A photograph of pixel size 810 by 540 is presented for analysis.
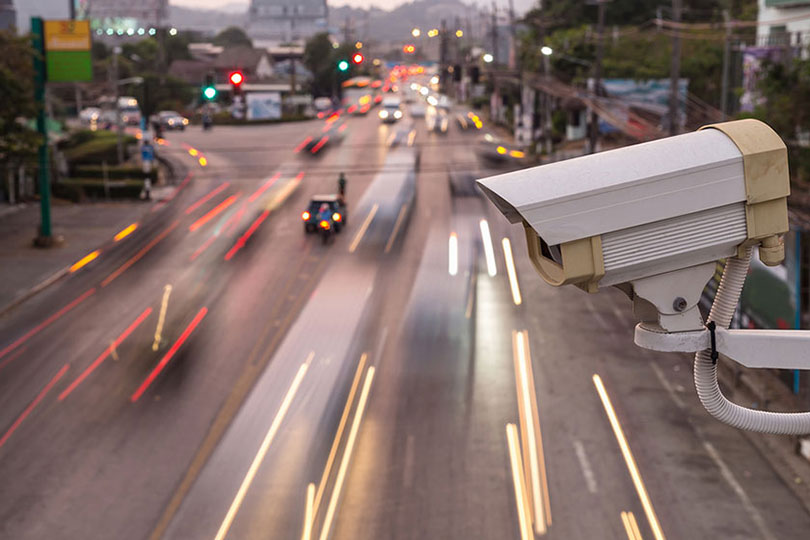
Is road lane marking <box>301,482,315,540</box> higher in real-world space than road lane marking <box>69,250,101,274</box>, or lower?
higher

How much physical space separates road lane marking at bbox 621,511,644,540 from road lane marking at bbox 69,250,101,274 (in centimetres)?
2346

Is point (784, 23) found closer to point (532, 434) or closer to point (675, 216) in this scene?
point (532, 434)

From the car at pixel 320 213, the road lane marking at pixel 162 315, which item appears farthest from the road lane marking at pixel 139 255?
the car at pixel 320 213

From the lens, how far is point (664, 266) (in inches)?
189

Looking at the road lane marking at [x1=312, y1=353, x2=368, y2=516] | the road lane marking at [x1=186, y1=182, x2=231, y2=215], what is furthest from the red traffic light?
the road lane marking at [x1=186, y1=182, x2=231, y2=215]

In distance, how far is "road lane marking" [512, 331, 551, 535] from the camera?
51.0 feet

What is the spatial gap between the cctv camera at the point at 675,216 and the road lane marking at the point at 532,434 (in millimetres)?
10644

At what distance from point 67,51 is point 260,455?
23.9 metres

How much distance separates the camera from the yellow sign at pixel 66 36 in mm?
36438

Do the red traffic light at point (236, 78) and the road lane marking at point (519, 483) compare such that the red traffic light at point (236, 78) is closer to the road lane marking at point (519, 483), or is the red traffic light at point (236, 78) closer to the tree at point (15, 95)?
the road lane marking at point (519, 483)

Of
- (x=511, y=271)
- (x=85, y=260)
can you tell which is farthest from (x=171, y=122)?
(x=511, y=271)

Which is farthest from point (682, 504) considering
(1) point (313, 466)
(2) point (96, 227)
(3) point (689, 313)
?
(2) point (96, 227)

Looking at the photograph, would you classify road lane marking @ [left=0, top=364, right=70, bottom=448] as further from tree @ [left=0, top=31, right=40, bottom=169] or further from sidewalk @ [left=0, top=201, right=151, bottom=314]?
tree @ [left=0, top=31, right=40, bottom=169]

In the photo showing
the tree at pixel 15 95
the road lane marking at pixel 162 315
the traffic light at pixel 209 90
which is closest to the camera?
the road lane marking at pixel 162 315
